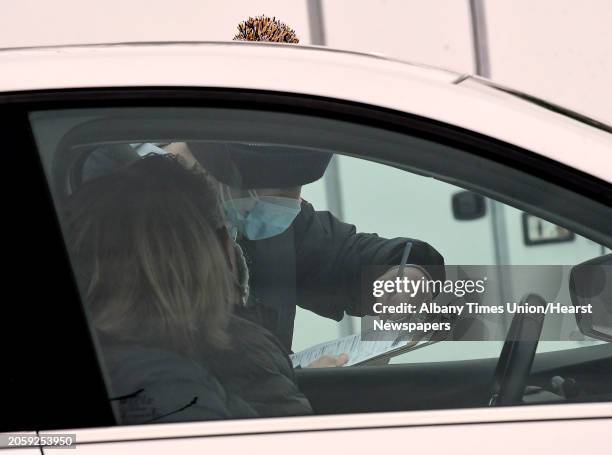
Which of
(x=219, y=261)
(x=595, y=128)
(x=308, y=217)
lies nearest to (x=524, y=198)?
(x=595, y=128)

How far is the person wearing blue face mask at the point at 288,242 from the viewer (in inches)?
54.1

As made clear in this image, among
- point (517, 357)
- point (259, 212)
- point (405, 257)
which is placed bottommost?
point (517, 357)

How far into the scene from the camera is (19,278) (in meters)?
1.30

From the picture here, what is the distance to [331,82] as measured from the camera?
1.34m

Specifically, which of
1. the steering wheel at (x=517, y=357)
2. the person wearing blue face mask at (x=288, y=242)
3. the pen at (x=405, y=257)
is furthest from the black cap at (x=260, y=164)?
the steering wheel at (x=517, y=357)

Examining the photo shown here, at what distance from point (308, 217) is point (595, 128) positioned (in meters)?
0.46

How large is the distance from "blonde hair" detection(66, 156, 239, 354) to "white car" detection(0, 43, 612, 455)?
0.04m

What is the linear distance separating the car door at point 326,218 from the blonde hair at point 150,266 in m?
0.04

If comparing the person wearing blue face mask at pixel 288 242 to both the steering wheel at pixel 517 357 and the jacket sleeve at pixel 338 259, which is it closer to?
the jacket sleeve at pixel 338 259

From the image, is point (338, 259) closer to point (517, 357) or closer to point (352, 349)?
point (352, 349)

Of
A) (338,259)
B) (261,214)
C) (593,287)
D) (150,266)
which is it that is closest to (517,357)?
(593,287)

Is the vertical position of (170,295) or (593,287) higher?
(170,295)

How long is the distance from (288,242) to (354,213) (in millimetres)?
113

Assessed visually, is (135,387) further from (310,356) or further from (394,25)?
(394,25)
